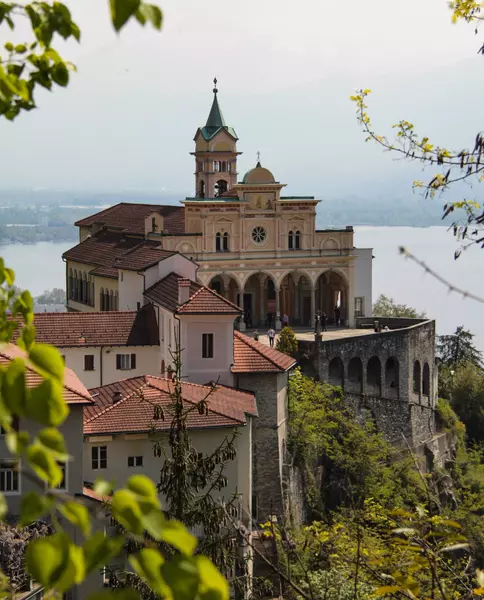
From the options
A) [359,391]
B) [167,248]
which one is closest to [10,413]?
[359,391]

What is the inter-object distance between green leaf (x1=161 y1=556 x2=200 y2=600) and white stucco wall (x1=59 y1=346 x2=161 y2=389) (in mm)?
33929

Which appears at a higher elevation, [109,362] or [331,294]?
[331,294]

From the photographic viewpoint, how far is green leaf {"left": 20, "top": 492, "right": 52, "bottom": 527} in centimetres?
352

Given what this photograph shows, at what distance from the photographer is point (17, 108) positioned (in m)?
4.84

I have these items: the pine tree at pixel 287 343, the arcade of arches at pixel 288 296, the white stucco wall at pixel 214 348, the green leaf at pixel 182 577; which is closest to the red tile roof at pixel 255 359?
the white stucco wall at pixel 214 348

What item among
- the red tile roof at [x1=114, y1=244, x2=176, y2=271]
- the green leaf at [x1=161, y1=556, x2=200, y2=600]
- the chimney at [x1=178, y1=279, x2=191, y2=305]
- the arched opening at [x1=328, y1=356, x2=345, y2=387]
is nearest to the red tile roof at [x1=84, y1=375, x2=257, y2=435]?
the chimney at [x1=178, y1=279, x2=191, y2=305]

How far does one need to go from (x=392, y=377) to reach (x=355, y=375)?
2.32 meters

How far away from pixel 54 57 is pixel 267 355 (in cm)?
3028

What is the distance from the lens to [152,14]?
3.63 m

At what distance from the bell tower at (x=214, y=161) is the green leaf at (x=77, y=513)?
192 feet

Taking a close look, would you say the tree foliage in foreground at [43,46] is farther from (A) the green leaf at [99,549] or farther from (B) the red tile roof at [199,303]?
(B) the red tile roof at [199,303]

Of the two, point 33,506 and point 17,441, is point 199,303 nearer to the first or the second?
point 33,506

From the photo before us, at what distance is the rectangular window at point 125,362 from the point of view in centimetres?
3816

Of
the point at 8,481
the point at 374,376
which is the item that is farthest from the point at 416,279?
the point at 8,481
